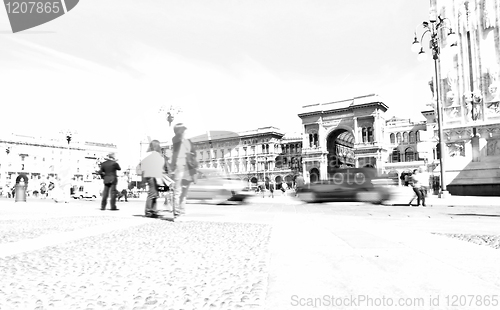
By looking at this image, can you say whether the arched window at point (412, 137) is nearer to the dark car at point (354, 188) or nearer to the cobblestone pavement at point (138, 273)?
the dark car at point (354, 188)

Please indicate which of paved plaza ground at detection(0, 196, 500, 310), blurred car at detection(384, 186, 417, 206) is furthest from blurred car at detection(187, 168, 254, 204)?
paved plaza ground at detection(0, 196, 500, 310)


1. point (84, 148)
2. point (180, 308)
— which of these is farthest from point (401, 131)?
point (84, 148)

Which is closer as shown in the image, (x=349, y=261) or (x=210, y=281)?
(x=210, y=281)

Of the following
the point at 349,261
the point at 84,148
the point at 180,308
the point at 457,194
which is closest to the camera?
the point at 180,308

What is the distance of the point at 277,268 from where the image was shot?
2.47 meters

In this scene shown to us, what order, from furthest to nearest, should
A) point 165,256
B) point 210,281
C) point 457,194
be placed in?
point 457,194 → point 165,256 → point 210,281

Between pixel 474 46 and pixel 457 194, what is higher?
pixel 474 46

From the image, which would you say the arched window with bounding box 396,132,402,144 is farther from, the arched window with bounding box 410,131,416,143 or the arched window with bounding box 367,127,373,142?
the arched window with bounding box 367,127,373,142

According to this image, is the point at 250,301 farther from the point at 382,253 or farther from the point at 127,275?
the point at 382,253

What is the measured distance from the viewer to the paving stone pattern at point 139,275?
180 cm

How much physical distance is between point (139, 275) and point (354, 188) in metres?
13.6

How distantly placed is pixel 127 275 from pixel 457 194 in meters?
23.7

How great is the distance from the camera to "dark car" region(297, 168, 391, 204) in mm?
14531

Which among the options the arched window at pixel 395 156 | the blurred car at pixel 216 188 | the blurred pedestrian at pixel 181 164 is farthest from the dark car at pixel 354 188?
the arched window at pixel 395 156
